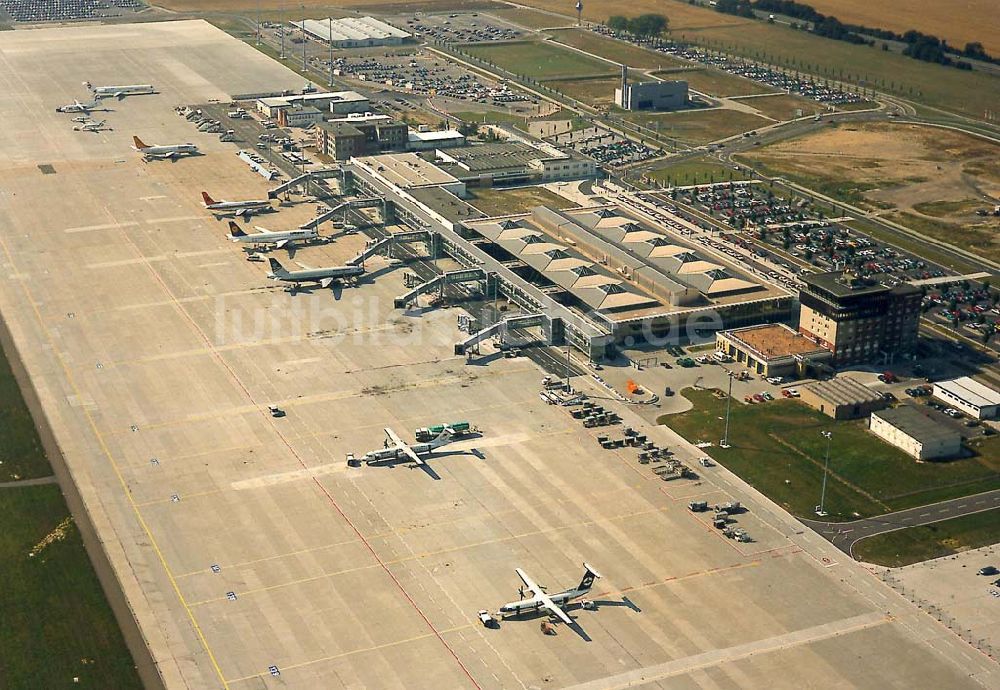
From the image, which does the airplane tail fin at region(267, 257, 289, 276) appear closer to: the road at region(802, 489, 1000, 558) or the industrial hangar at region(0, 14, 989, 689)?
the industrial hangar at region(0, 14, 989, 689)

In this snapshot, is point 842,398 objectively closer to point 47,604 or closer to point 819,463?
point 819,463

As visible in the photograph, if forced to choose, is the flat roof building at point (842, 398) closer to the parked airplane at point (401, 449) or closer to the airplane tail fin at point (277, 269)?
the parked airplane at point (401, 449)

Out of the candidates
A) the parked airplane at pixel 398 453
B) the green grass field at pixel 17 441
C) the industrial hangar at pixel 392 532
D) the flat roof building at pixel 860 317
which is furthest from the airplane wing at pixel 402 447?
the flat roof building at pixel 860 317

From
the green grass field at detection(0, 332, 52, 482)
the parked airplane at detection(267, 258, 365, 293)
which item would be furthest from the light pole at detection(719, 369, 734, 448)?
the green grass field at detection(0, 332, 52, 482)

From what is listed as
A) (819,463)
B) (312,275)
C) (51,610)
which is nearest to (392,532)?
(51,610)

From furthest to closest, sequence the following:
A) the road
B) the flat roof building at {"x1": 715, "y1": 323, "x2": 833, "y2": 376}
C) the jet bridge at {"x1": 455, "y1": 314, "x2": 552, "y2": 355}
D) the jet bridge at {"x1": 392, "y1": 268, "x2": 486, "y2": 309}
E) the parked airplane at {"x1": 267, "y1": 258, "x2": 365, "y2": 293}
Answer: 1. the parked airplane at {"x1": 267, "y1": 258, "x2": 365, "y2": 293}
2. the jet bridge at {"x1": 392, "y1": 268, "x2": 486, "y2": 309}
3. the jet bridge at {"x1": 455, "y1": 314, "x2": 552, "y2": 355}
4. the flat roof building at {"x1": 715, "y1": 323, "x2": 833, "y2": 376}
5. the road

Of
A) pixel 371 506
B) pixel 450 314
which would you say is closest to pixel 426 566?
pixel 371 506

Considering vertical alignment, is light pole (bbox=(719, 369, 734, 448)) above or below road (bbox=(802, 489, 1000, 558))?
above
